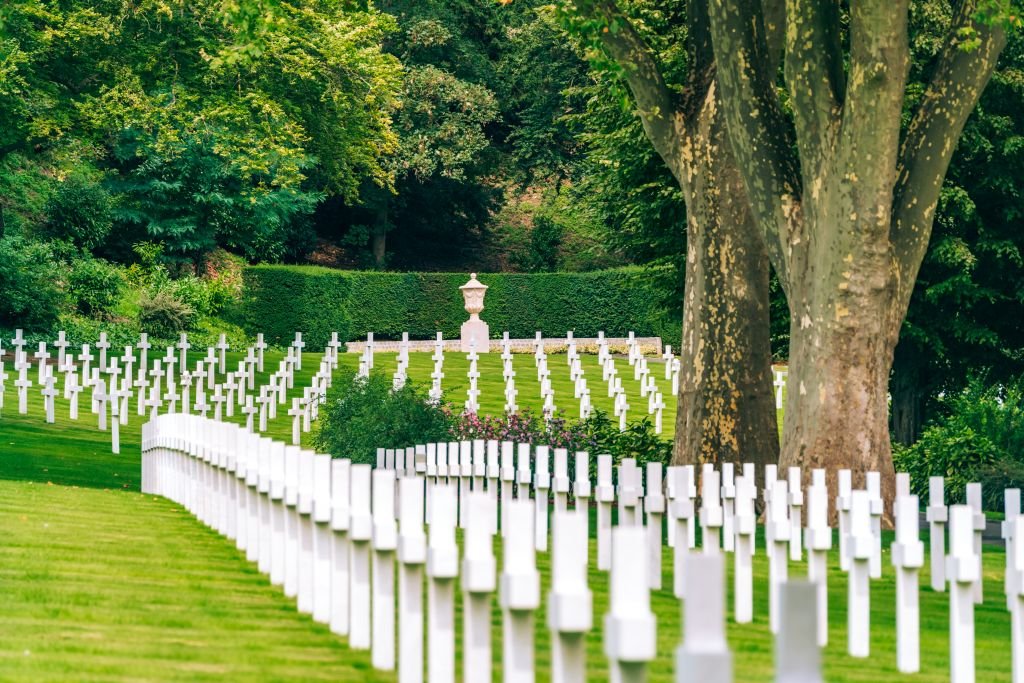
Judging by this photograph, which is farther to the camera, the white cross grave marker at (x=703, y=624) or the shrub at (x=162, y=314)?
the shrub at (x=162, y=314)

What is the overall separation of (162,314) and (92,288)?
6.65 feet

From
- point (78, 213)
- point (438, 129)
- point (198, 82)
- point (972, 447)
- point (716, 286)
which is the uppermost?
point (438, 129)

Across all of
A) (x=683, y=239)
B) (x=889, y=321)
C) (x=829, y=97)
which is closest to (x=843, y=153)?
(x=829, y=97)

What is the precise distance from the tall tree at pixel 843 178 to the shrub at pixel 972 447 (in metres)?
3.93

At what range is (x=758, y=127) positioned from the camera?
15.2 meters

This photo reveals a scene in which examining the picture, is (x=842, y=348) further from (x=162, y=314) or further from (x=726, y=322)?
(x=162, y=314)

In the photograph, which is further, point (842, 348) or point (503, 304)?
point (503, 304)

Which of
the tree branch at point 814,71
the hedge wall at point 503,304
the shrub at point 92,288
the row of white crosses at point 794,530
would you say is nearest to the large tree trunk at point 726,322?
the tree branch at point 814,71

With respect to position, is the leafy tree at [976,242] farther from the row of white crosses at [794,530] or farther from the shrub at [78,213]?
the shrub at [78,213]

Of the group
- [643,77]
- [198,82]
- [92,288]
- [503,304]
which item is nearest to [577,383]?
[198,82]

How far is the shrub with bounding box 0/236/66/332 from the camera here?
120 ft

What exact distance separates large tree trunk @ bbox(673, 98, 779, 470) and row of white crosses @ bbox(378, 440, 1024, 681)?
3.44 m

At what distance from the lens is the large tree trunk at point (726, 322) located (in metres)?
16.9

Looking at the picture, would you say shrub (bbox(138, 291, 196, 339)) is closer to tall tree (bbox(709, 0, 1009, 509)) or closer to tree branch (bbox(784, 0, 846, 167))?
tall tree (bbox(709, 0, 1009, 509))
